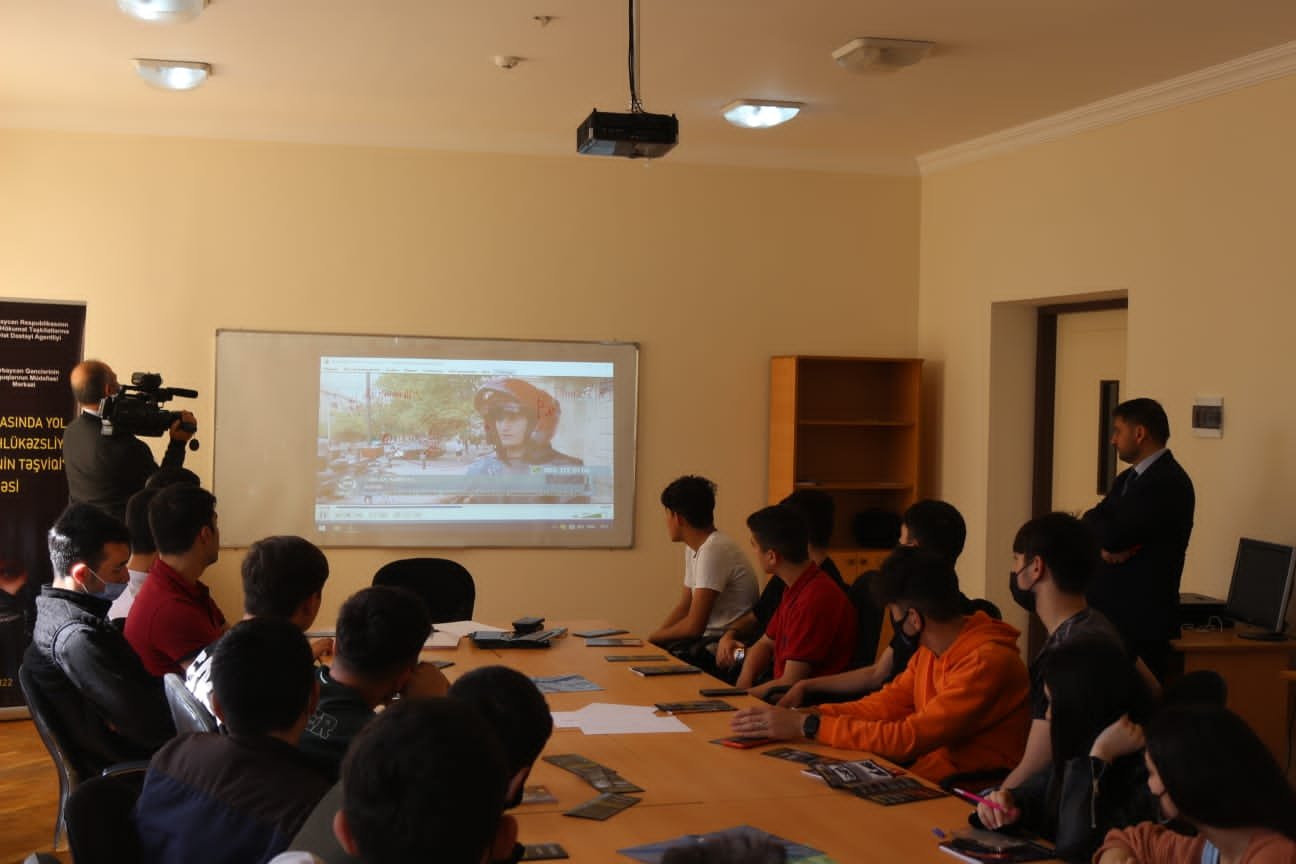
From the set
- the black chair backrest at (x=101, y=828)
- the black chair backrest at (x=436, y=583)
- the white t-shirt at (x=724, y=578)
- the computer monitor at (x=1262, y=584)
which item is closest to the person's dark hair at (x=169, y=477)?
the black chair backrest at (x=436, y=583)

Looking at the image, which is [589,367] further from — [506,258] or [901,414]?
[901,414]

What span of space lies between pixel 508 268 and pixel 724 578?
2.58 metres

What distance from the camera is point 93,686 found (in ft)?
11.0

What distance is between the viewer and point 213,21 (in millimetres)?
5035

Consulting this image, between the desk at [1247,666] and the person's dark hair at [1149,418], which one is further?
the person's dark hair at [1149,418]

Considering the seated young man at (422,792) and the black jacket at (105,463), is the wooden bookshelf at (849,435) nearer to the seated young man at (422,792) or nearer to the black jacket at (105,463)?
the black jacket at (105,463)

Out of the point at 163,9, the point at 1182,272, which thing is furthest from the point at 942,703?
the point at 163,9

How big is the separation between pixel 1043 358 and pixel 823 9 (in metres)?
2.89

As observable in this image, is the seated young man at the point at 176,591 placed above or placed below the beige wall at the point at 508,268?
below

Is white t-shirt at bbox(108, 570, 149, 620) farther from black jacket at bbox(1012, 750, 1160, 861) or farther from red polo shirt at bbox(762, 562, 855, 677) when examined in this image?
black jacket at bbox(1012, 750, 1160, 861)

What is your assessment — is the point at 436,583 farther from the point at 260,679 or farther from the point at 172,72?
the point at 260,679

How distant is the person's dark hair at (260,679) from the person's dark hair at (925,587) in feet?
5.48

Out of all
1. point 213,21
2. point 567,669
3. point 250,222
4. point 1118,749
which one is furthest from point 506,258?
point 1118,749

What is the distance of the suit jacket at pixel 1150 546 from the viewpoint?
483 centimetres
